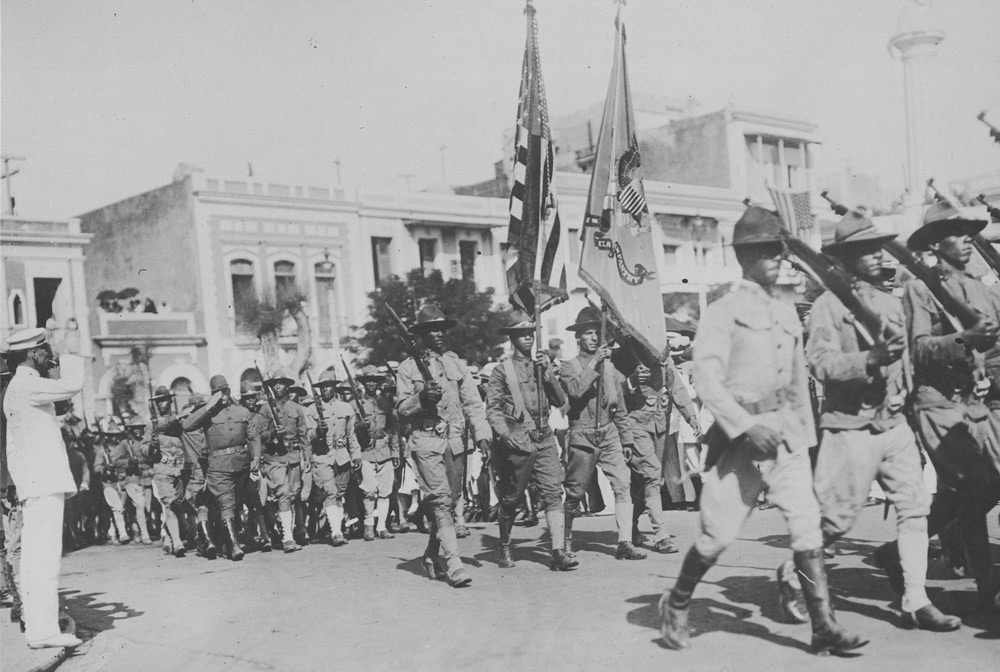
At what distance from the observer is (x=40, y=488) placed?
7.12m

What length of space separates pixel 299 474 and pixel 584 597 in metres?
6.24

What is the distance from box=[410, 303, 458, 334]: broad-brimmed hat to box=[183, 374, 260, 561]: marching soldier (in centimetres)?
374

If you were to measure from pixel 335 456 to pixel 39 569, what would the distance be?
596 centimetres

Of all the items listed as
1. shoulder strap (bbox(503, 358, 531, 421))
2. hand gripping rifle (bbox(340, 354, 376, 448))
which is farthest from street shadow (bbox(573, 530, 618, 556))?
hand gripping rifle (bbox(340, 354, 376, 448))

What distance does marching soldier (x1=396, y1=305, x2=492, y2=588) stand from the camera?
8664mm

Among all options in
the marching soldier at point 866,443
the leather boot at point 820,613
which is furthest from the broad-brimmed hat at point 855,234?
the leather boot at point 820,613

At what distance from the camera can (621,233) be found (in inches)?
384

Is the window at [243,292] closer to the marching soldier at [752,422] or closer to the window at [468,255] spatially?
the window at [468,255]

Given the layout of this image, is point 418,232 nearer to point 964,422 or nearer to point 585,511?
point 585,511

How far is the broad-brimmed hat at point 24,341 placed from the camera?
7383mm

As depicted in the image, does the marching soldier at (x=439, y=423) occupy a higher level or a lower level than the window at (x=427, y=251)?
lower

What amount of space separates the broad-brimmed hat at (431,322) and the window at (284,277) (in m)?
26.4

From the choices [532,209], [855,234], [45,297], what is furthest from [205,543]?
[45,297]

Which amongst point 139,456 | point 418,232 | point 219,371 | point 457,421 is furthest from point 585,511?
point 418,232
